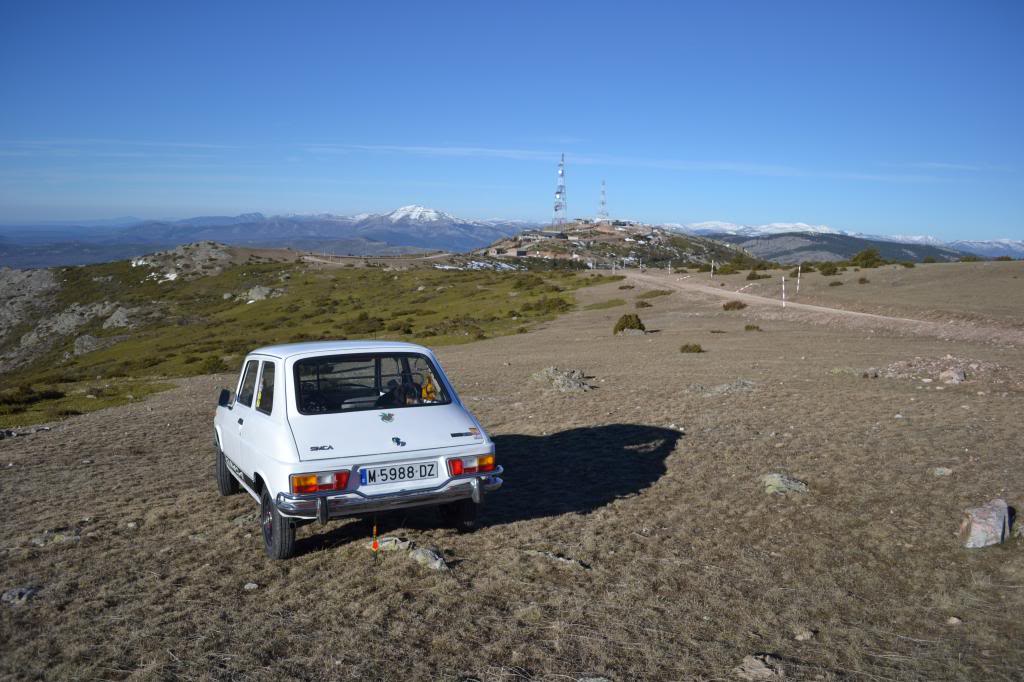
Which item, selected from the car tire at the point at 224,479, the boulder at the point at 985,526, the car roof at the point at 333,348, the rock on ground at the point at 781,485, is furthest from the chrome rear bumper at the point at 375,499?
the boulder at the point at 985,526

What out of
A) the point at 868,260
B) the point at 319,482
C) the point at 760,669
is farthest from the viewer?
the point at 868,260

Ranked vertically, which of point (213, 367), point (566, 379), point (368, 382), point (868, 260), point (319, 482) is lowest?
point (213, 367)

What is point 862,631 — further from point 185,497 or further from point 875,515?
point 185,497

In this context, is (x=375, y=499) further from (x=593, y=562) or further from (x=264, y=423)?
(x=593, y=562)

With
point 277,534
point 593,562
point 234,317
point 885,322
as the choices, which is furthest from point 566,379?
point 234,317

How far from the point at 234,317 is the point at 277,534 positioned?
267 feet

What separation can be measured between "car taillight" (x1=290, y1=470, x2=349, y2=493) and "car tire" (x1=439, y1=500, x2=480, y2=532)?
1.57 m

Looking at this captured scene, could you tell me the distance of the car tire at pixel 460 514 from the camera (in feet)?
25.3

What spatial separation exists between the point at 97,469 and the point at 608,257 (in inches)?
6515

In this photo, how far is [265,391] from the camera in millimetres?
7875

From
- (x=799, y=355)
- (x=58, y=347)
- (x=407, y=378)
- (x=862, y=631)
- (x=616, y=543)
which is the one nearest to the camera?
(x=862, y=631)

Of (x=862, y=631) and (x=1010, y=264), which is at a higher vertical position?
(x=1010, y=264)

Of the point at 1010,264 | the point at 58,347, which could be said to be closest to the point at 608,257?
the point at 58,347

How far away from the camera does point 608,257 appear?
173 meters
